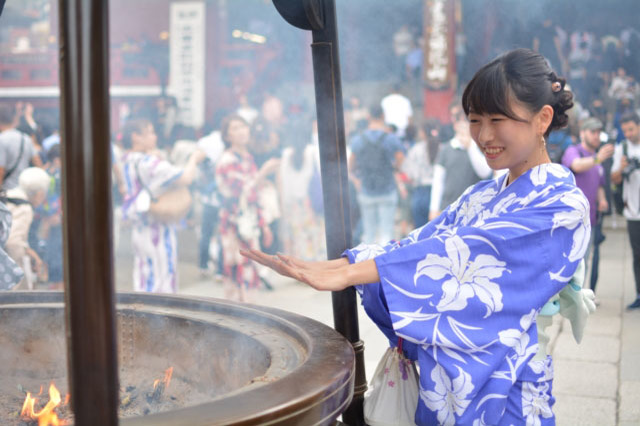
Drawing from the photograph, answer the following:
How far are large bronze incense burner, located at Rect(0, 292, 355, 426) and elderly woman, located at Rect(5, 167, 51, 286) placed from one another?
2.58 metres

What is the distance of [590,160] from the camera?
19.6ft

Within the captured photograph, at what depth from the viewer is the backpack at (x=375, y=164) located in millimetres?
7293

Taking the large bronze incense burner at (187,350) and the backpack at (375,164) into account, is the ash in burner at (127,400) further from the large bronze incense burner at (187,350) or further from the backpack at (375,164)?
the backpack at (375,164)

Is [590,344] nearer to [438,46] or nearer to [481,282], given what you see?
[481,282]

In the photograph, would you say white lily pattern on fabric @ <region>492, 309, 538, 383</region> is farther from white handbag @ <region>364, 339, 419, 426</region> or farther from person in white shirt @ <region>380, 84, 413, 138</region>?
person in white shirt @ <region>380, 84, 413, 138</region>

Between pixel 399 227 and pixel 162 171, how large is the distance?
13.8 ft

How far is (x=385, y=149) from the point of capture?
7336 millimetres

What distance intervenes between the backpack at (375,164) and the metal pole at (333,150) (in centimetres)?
499

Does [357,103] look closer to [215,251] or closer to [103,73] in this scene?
[215,251]

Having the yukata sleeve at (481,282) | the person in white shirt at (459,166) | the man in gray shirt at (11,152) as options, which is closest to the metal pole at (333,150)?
the yukata sleeve at (481,282)

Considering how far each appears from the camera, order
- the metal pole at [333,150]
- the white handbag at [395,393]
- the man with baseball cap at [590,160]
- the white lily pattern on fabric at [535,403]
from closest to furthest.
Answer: the white lily pattern on fabric at [535,403] → the white handbag at [395,393] → the metal pole at [333,150] → the man with baseball cap at [590,160]

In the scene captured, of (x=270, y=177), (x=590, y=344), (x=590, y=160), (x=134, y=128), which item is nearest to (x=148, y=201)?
(x=134, y=128)

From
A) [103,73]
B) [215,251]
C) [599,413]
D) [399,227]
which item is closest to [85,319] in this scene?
[103,73]

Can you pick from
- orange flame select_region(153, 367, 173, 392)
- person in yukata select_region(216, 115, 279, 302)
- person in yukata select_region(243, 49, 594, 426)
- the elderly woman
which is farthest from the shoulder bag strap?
person in yukata select_region(243, 49, 594, 426)
